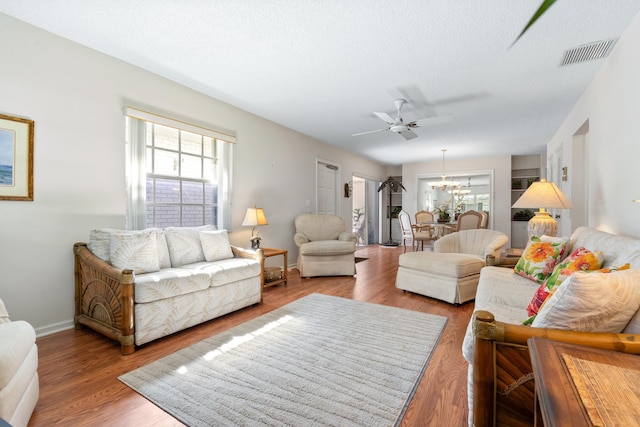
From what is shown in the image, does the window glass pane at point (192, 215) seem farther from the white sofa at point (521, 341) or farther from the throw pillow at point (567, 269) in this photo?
the throw pillow at point (567, 269)

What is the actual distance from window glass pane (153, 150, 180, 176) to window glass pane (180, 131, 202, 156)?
0.16 metres

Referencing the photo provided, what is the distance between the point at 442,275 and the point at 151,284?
2.78 m

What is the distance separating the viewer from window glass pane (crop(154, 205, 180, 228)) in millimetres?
3423

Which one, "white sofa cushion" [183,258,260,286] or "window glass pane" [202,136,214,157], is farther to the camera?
"window glass pane" [202,136,214,157]

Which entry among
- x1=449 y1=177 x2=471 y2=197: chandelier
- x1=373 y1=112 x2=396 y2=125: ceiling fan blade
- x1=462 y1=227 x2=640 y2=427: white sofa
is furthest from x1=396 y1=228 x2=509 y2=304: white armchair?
x1=449 y1=177 x2=471 y2=197: chandelier

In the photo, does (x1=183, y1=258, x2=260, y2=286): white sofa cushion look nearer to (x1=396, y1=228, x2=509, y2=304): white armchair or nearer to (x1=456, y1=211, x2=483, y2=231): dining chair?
(x1=396, y1=228, x2=509, y2=304): white armchair

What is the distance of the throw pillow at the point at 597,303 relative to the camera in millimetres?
1153

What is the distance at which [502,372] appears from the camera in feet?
4.08

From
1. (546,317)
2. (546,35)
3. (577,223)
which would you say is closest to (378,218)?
(577,223)

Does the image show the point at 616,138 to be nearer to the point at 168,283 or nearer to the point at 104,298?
the point at 168,283

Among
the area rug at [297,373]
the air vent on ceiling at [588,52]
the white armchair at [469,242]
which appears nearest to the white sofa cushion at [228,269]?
the area rug at [297,373]

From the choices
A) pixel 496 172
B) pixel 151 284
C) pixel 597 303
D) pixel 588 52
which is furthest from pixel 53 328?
pixel 496 172

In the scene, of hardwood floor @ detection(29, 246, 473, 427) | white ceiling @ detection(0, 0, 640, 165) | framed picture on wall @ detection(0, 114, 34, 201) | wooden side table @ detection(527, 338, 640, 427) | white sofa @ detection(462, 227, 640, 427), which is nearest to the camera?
wooden side table @ detection(527, 338, 640, 427)

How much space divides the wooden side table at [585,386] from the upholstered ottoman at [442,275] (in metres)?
2.48
